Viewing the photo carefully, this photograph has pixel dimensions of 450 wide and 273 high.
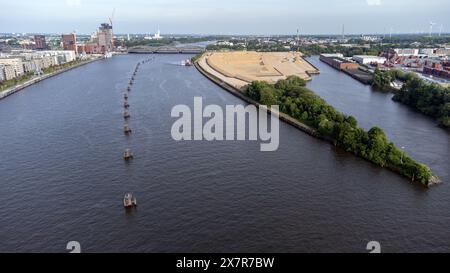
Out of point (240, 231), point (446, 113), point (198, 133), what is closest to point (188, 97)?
point (198, 133)

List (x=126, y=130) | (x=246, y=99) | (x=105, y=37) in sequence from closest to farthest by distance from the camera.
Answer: (x=126, y=130), (x=246, y=99), (x=105, y=37)

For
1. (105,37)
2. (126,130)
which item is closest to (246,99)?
(126,130)

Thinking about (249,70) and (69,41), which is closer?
(249,70)

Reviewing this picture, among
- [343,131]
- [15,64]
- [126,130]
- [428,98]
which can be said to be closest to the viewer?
[343,131]

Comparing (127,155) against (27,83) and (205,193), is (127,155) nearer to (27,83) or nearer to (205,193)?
(205,193)

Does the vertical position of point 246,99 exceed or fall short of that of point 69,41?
it falls short

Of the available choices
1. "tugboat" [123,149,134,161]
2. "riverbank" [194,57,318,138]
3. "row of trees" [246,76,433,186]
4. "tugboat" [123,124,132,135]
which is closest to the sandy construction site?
"riverbank" [194,57,318,138]
